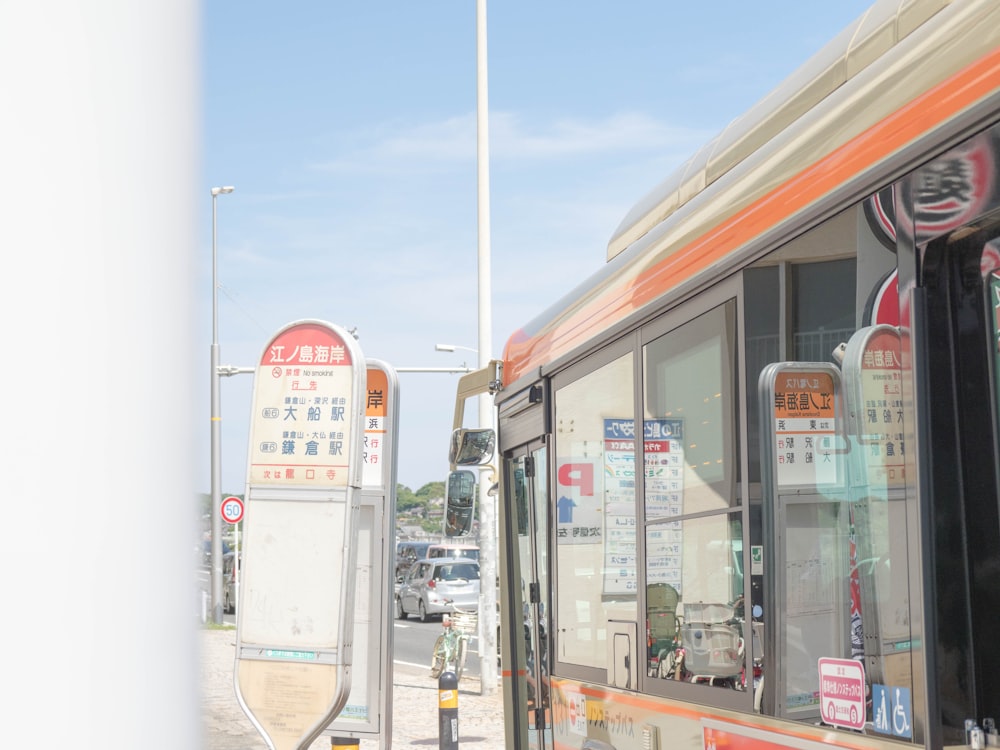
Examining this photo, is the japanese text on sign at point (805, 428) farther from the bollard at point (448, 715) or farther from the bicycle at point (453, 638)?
the bicycle at point (453, 638)

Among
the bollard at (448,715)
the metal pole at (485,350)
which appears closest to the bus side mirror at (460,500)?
the bollard at (448,715)

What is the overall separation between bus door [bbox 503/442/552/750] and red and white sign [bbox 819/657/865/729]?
2663 mm

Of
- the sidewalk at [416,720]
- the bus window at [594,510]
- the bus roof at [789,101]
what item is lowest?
the sidewalk at [416,720]

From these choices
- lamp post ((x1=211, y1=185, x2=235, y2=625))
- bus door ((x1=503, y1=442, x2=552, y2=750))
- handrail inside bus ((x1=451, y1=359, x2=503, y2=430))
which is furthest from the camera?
lamp post ((x1=211, y1=185, x2=235, y2=625))

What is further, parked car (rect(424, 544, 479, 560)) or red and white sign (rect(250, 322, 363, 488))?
parked car (rect(424, 544, 479, 560))

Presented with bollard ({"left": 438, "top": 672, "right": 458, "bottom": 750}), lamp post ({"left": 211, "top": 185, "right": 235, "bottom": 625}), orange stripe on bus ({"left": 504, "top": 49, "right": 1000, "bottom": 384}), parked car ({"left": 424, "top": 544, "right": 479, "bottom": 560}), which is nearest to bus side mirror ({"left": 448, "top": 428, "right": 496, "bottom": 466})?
→ orange stripe on bus ({"left": 504, "top": 49, "right": 1000, "bottom": 384})

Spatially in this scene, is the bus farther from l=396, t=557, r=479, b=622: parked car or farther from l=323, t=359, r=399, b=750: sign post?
l=396, t=557, r=479, b=622: parked car

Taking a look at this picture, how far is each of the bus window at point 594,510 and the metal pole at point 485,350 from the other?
1059cm

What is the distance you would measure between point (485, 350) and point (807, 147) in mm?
13230

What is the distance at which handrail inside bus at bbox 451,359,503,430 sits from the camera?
6.58 metres

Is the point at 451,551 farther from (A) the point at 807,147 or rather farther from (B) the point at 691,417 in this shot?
(A) the point at 807,147

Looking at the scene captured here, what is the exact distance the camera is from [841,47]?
342 centimetres

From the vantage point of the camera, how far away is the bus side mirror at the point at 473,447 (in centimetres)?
710

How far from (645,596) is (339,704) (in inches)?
100
